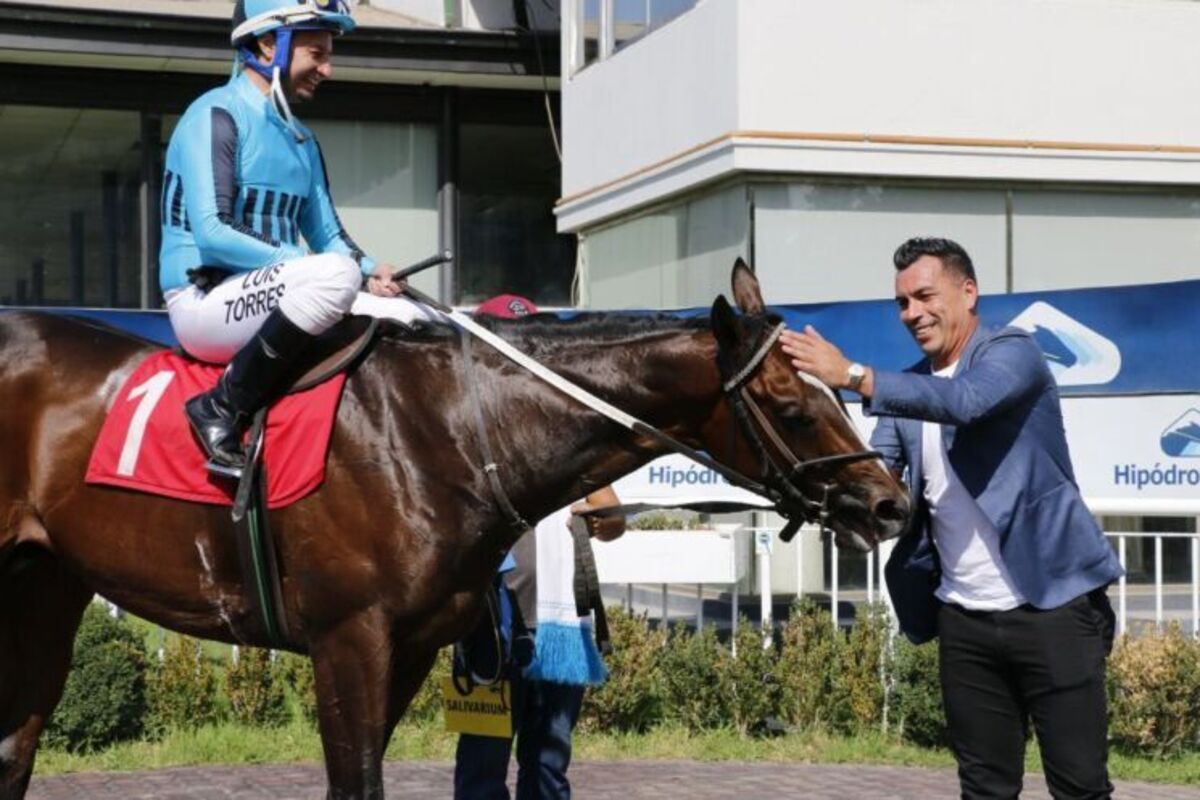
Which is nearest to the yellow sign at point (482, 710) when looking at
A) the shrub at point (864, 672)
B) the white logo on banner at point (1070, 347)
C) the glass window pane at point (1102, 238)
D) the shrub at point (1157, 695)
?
the shrub at point (864, 672)

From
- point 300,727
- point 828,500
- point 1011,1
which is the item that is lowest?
point 300,727

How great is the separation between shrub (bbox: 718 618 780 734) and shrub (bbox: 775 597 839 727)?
6 centimetres

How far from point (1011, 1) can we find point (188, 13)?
7761mm

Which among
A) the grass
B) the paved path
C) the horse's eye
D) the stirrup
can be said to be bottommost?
the paved path

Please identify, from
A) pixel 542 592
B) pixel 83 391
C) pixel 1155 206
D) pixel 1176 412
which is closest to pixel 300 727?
pixel 542 592

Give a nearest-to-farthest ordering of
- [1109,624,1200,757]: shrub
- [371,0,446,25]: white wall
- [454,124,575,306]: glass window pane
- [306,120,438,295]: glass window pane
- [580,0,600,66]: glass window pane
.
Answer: [1109,624,1200,757]: shrub, [580,0,600,66]: glass window pane, [371,0,446,25]: white wall, [306,120,438,295]: glass window pane, [454,124,575,306]: glass window pane

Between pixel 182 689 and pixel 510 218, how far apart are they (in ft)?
35.5

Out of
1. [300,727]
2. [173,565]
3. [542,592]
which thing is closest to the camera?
[173,565]

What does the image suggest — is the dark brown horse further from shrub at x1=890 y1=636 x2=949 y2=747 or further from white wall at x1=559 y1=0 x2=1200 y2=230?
white wall at x1=559 y1=0 x2=1200 y2=230

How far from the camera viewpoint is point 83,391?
5.29 m

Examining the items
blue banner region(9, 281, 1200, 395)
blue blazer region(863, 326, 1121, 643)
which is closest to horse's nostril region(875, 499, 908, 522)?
blue blazer region(863, 326, 1121, 643)

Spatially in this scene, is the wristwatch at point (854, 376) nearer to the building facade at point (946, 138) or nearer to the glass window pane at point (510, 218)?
the building facade at point (946, 138)

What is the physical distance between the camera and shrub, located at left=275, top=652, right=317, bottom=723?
8.98 m

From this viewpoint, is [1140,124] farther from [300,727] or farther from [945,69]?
[300,727]
